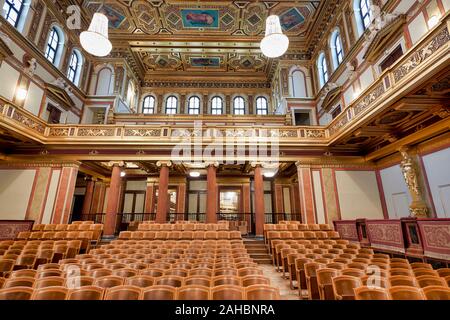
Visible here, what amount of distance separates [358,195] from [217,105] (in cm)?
1083

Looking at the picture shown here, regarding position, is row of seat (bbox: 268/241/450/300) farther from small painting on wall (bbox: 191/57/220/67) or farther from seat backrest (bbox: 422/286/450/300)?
small painting on wall (bbox: 191/57/220/67)

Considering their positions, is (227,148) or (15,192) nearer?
(15,192)

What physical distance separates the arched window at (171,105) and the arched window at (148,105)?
110 cm

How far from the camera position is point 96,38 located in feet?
22.7

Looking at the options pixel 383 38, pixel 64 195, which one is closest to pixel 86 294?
pixel 64 195

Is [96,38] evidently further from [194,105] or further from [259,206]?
[194,105]

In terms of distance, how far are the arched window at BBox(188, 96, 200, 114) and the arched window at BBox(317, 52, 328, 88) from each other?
830 centimetres

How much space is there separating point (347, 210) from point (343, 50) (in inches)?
298

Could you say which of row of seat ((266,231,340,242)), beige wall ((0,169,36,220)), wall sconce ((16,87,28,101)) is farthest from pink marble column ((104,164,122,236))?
row of seat ((266,231,340,242))

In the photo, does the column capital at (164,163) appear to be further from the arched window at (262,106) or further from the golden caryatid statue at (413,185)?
the arched window at (262,106)

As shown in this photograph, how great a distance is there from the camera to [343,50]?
10.9m

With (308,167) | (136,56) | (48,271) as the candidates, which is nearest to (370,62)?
(308,167)

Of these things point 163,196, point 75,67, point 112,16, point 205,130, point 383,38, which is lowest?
point 163,196
